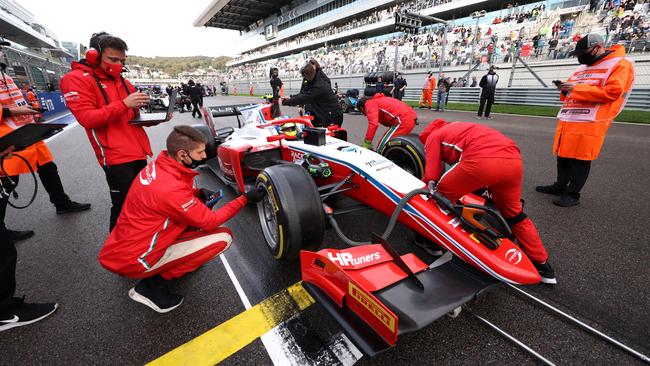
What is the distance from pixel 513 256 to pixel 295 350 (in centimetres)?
142

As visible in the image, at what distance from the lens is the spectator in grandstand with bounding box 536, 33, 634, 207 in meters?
3.04

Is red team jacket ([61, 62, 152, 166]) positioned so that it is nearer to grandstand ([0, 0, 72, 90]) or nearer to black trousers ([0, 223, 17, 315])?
black trousers ([0, 223, 17, 315])

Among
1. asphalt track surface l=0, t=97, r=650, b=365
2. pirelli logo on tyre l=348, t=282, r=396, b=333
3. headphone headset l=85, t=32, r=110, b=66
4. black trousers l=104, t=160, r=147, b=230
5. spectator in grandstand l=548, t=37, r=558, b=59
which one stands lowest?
asphalt track surface l=0, t=97, r=650, b=365

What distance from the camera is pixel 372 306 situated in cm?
138

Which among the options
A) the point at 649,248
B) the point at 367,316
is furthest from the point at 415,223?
the point at 649,248

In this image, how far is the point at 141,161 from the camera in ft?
8.65

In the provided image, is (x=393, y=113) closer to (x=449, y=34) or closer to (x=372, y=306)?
(x=372, y=306)

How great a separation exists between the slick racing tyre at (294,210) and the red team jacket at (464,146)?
37.0 inches

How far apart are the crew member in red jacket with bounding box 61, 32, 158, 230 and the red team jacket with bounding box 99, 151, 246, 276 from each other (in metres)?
0.65

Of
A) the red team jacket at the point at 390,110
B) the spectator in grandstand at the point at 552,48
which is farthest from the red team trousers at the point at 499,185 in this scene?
the spectator in grandstand at the point at 552,48

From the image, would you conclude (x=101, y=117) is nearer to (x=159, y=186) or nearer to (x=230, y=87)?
(x=159, y=186)

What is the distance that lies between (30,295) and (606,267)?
4.49 metres

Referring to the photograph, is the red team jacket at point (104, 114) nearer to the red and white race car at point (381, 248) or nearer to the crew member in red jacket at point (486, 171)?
the red and white race car at point (381, 248)

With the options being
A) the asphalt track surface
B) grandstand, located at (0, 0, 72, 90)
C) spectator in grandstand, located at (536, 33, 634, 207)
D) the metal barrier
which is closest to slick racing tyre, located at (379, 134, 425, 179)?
the asphalt track surface
